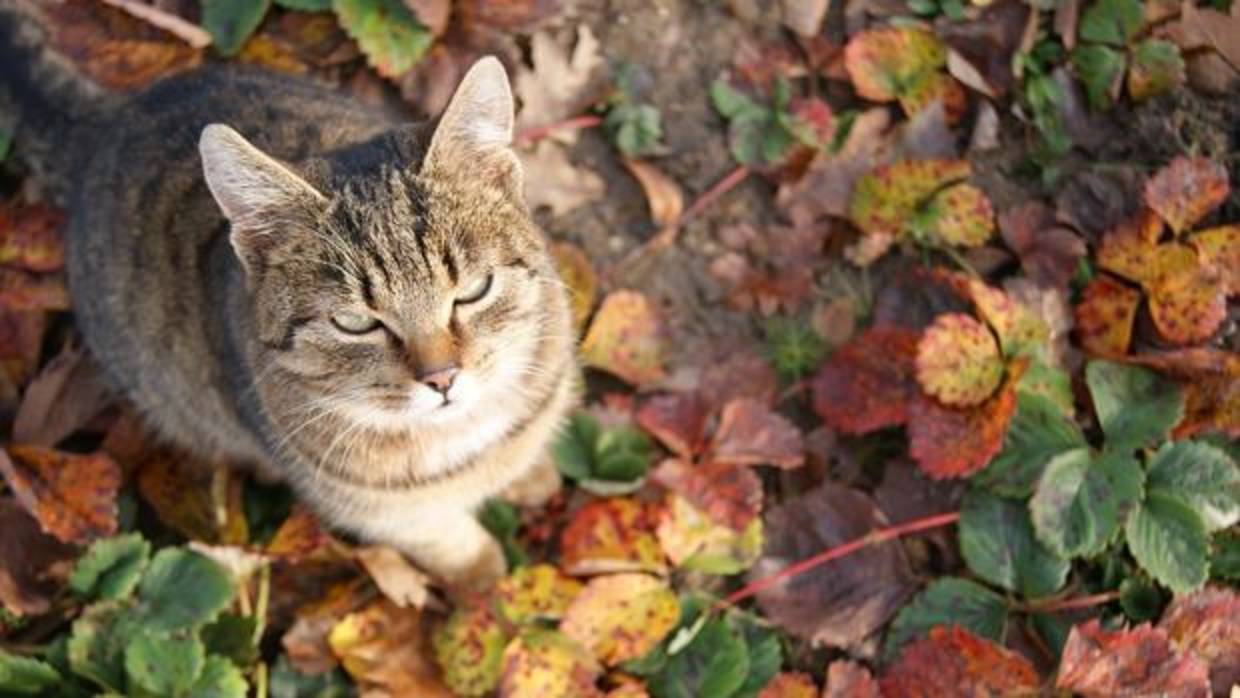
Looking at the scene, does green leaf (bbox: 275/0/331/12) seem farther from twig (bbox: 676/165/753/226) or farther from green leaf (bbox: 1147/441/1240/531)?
green leaf (bbox: 1147/441/1240/531)

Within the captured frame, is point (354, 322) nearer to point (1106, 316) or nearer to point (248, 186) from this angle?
point (248, 186)

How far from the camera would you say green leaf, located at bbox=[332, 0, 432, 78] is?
283 centimetres

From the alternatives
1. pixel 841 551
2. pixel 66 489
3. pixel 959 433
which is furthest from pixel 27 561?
pixel 959 433

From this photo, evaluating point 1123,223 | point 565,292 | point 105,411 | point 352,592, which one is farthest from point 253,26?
point 1123,223

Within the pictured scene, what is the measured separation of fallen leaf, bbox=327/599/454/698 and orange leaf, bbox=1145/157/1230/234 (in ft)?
5.71

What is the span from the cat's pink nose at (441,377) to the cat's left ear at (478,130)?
30 centimetres

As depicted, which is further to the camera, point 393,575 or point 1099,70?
point 1099,70

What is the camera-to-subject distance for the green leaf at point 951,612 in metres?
2.44

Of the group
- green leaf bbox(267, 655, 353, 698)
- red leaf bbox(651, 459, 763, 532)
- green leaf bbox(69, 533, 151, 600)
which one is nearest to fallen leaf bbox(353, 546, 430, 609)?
green leaf bbox(267, 655, 353, 698)

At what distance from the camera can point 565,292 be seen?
2.33 metres

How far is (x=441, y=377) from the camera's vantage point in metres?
1.93

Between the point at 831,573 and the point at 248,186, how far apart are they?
137cm

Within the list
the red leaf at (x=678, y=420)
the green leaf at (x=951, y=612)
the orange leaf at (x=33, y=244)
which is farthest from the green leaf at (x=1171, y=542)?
the orange leaf at (x=33, y=244)

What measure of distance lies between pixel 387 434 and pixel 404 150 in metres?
0.52
